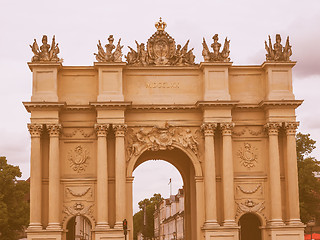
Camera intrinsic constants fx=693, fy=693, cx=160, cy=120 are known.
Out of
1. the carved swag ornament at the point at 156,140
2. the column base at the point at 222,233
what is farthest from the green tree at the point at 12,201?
the column base at the point at 222,233

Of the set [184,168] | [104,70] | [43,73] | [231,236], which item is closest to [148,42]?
[104,70]

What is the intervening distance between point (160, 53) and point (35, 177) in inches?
384

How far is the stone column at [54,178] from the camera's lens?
36562 mm

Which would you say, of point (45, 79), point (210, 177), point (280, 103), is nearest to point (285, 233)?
point (210, 177)

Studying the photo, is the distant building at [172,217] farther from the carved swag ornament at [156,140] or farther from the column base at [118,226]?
the column base at [118,226]

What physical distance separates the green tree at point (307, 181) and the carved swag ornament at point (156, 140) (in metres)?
15.3

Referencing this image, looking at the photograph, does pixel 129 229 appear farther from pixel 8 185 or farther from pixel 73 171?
pixel 8 185

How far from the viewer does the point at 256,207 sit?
38.2 m

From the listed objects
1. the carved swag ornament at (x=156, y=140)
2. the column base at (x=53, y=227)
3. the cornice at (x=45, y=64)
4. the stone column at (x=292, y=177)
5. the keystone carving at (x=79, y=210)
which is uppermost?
the cornice at (x=45, y=64)

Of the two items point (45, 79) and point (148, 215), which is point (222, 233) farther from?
point (148, 215)

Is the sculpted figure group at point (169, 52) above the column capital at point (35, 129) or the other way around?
above

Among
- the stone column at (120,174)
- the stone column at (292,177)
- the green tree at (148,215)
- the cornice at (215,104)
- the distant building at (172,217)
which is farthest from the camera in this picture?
the green tree at (148,215)

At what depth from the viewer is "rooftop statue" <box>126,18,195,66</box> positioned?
128 ft

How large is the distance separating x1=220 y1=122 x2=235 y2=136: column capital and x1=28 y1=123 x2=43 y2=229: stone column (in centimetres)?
985
